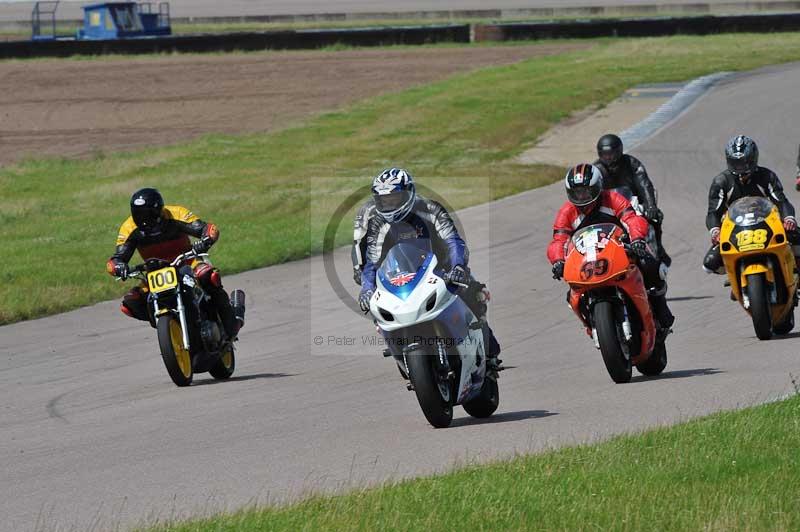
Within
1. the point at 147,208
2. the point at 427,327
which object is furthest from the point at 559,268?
the point at 147,208

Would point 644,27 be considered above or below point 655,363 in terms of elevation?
above

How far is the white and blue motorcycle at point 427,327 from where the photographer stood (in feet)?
26.2

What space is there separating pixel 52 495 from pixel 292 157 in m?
22.3

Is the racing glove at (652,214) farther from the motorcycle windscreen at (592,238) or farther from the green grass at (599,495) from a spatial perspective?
the green grass at (599,495)

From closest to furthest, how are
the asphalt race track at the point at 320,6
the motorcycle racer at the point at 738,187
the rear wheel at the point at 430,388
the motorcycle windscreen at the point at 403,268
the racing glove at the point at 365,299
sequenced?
the rear wheel at the point at 430,388 < the motorcycle windscreen at the point at 403,268 < the racing glove at the point at 365,299 < the motorcycle racer at the point at 738,187 < the asphalt race track at the point at 320,6

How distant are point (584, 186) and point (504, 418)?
2057 mm

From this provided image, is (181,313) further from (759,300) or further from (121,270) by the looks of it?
(759,300)

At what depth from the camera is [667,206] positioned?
69.6ft

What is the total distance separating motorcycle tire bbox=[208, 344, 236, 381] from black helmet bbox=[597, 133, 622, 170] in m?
4.36

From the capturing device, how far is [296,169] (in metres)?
27.4

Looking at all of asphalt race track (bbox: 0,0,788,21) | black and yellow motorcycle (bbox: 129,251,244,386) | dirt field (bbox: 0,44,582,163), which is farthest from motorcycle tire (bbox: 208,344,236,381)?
asphalt race track (bbox: 0,0,788,21)

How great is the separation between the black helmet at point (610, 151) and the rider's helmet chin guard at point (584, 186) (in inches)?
135

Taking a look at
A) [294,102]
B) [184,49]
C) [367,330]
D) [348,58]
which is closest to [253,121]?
[294,102]

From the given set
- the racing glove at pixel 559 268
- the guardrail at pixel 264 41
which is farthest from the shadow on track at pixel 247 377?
the guardrail at pixel 264 41
